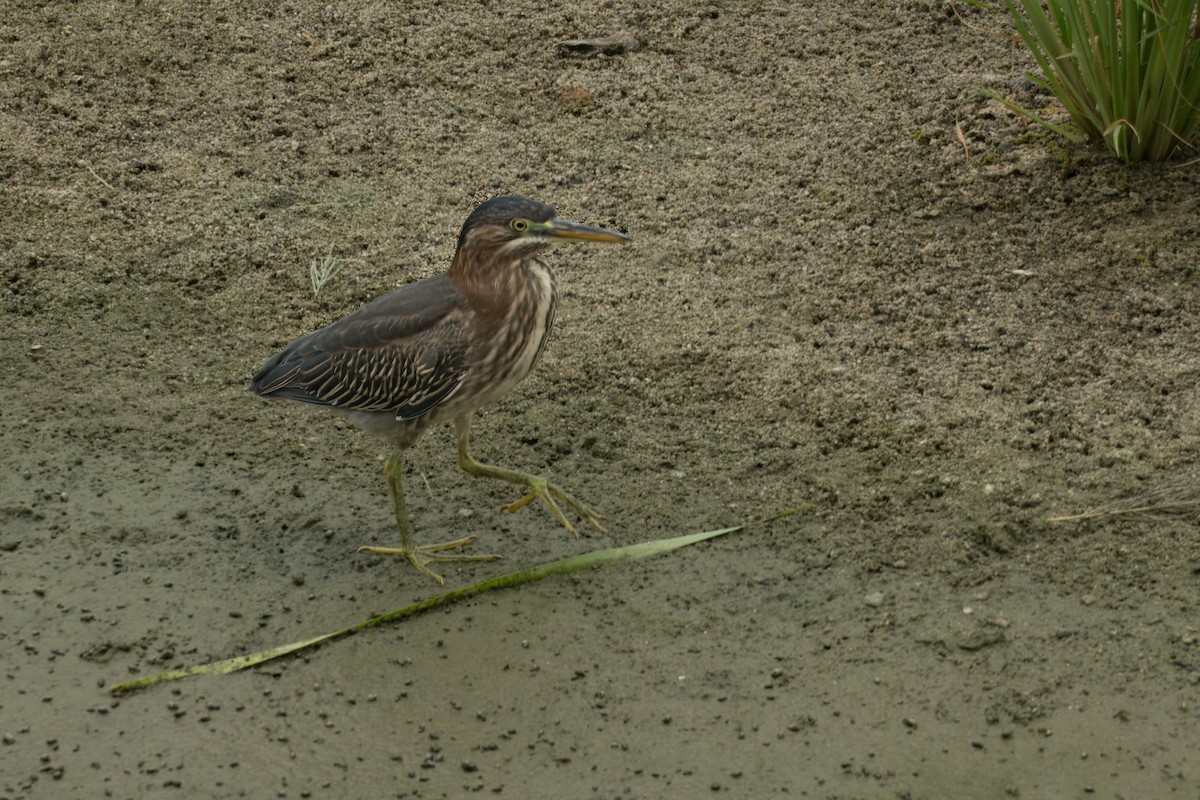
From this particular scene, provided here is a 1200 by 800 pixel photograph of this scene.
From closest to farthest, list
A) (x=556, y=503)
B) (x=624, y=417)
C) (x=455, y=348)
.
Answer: (x=455, y=348), (x=556, y=503), (x=624, y=417)

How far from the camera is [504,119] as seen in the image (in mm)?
7422

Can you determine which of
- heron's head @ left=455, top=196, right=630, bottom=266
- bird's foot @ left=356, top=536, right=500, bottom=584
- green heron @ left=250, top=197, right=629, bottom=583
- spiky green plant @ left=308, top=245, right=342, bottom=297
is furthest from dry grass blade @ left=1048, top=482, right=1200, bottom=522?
spiky green plant @ left=308, top=245, right=342, bottom=297

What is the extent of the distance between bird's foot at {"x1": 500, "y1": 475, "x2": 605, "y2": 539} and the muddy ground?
3.4 inches

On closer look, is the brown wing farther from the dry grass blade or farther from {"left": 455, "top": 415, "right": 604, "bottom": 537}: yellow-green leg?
the dry grass blade

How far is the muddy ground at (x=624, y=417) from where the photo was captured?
4.16m

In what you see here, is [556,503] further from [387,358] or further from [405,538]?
[387,358]

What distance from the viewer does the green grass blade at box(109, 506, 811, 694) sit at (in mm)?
4488

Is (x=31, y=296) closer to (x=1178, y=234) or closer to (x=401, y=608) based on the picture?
(x=401, y=608)

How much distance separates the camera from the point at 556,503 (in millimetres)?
5129

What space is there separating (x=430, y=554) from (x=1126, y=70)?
11.5ft

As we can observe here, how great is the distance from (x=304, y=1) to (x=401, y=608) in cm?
479

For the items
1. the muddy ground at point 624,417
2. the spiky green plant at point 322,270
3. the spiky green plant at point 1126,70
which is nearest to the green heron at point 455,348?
the muddy ground at point 624,417

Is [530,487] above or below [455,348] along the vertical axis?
below

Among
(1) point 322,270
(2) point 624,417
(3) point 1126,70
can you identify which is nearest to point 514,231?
(2) point 624,417
